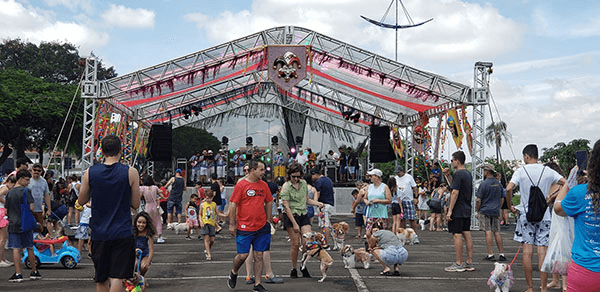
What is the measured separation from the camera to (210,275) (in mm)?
9703

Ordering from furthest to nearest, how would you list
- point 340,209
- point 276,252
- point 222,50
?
point 340,209
point 222,50
point 276,252

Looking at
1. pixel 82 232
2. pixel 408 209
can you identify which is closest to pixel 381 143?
pixel 408 209

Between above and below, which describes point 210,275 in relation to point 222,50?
below

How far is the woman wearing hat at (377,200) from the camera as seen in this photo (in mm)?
11047

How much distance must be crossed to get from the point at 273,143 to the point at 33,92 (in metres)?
15.8

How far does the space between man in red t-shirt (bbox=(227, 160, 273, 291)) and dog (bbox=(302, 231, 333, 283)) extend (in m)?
1.15

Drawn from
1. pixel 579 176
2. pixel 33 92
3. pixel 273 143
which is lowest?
pixel 579 176

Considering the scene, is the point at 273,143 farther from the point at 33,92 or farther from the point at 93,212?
the point at 93,212

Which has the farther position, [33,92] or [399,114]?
[33,92]

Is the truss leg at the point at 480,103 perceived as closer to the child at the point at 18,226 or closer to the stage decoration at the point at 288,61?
A: the stage decoration at the point at 288,61

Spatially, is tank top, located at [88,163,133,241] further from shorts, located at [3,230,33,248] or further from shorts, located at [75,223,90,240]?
shorts, located at [75,223,90,240]

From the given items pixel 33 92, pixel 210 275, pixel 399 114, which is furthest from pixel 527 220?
pixel 33 92

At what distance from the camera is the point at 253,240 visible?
26.5 ft

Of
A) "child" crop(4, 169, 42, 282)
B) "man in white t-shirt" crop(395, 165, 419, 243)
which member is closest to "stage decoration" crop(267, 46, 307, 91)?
"man in white t-shirt" crop(395, 165, 419, 243)
